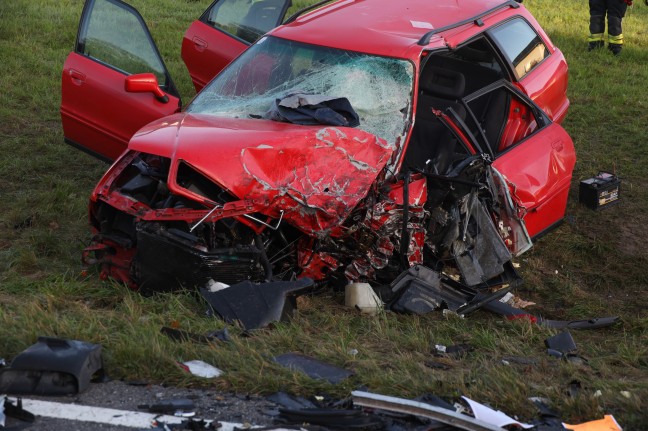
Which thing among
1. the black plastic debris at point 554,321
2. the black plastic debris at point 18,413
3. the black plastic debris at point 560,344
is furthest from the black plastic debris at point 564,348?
the black plastic debris at point 18,413

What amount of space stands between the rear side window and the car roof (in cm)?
25

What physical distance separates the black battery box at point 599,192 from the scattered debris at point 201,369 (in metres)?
4.36

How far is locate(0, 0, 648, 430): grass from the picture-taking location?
13.6ft

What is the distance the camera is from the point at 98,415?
12.4 feet

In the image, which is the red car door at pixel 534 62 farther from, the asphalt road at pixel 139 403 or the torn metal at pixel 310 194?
the asphalt road at pixel 139 403

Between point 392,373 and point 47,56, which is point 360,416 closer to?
point 392,373

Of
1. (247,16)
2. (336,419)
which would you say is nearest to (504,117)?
(247,16)

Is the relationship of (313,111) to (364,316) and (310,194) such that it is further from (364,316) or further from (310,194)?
(364,316)

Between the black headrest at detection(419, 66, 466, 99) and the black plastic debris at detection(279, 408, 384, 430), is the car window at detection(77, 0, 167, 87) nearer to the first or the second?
the black headrest at detection(419, 66, 466, 99)

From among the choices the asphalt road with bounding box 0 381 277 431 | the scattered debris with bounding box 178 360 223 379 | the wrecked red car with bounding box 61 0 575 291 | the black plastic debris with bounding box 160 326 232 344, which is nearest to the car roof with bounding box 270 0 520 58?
the wrecked red car with bounding box 61 0 575 291

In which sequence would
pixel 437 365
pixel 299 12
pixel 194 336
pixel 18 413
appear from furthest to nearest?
pixel 299 12
pixel 194 336
pixel 437 365
pixel 18 413

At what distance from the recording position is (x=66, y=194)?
7449 millimetres

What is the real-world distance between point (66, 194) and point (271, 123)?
2508mm

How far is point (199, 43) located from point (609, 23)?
23.7ft
